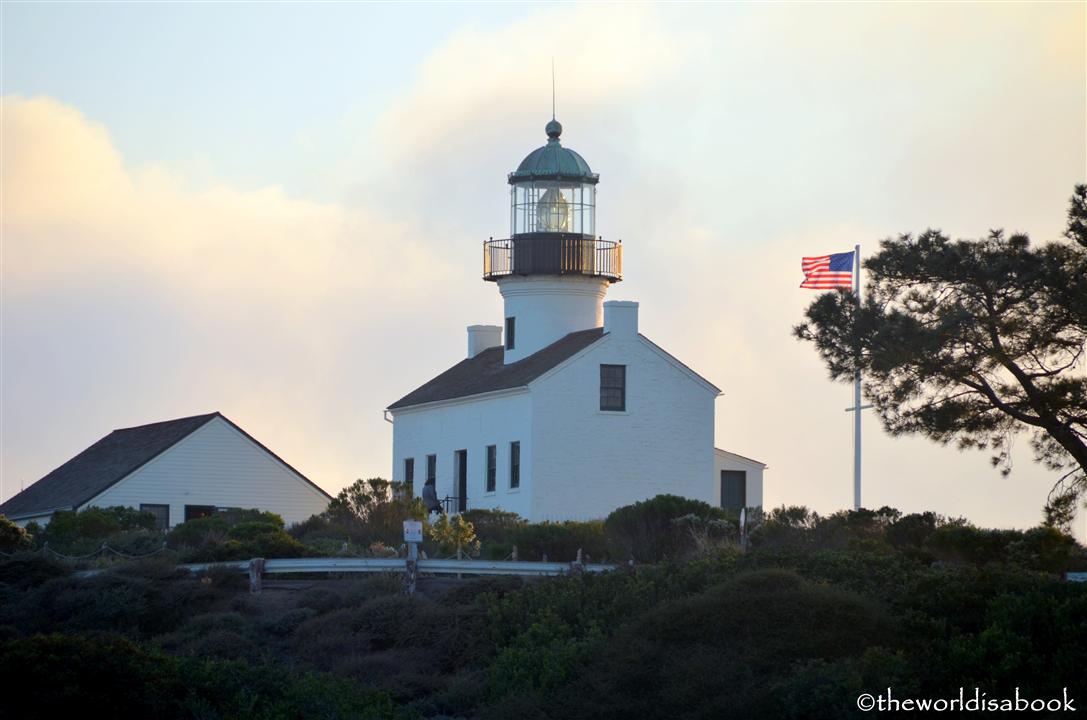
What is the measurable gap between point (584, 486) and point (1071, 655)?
71.3ft

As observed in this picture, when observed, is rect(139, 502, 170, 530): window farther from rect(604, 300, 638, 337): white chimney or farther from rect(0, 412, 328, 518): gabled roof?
rect(604, 300, 638, 337): white chimney

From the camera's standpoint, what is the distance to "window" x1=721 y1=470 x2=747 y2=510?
43656mm

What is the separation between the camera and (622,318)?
41688mm

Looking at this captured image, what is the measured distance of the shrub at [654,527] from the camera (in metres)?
32.6

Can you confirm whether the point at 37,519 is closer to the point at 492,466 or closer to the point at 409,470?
the point at 409,470

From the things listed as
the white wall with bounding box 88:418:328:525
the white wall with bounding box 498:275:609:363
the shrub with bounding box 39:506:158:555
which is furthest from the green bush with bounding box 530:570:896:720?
the white wall with bounding box 88:418:328:525

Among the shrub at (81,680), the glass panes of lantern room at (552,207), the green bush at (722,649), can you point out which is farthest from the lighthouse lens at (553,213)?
the shrub at (81,680)

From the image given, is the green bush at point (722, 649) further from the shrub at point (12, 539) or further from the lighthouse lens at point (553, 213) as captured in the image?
the lighthouse lens at point (553, 213)

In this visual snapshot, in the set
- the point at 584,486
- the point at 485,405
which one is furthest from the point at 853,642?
the point at 485,405

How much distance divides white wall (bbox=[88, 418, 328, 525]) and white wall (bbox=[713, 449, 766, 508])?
11384mm

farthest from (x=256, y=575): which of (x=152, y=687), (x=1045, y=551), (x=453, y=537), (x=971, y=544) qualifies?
(x=1045, y=551)

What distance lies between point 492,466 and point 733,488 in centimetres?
601

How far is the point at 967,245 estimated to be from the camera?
28188mm

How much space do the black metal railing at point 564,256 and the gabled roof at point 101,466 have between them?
8955 mm
